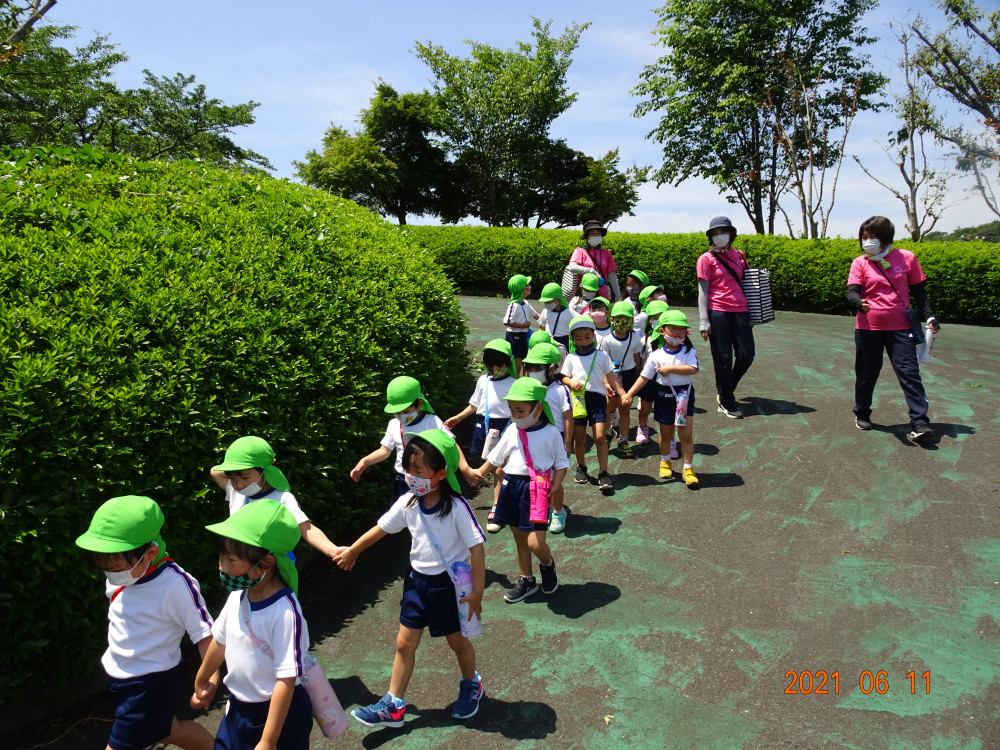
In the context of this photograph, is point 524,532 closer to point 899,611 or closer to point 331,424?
point 331,424

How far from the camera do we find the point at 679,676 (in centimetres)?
377

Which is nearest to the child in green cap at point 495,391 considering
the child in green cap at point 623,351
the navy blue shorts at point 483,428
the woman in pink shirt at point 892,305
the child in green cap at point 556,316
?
the navy blue shorts at point 483,428

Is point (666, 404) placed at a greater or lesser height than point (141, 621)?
greater

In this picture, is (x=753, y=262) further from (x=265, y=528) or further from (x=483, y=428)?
(x=265, y=528)

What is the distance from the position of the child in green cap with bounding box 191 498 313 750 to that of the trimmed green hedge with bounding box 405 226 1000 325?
9.42 metres

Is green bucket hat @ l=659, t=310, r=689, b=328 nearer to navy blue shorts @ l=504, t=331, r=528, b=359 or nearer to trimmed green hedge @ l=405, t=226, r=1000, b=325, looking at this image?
navy blue shorts @ l=504, t=331, r=528, b=359

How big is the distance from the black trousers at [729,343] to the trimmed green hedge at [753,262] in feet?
18.0

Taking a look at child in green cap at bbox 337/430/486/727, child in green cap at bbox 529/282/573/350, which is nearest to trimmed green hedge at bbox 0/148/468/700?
child in green cap at bbox 529/282/573/350

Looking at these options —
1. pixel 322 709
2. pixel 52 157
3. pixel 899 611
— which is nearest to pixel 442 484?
pixel 322 709

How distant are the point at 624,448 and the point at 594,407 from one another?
1011mm

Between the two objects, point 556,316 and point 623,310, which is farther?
point 556,316

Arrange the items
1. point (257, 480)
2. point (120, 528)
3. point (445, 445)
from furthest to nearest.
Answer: point (257, 480) < point (445, 445) < point (120, 528)

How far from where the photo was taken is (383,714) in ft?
11.4

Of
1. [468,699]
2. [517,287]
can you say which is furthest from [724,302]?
[468,699]
